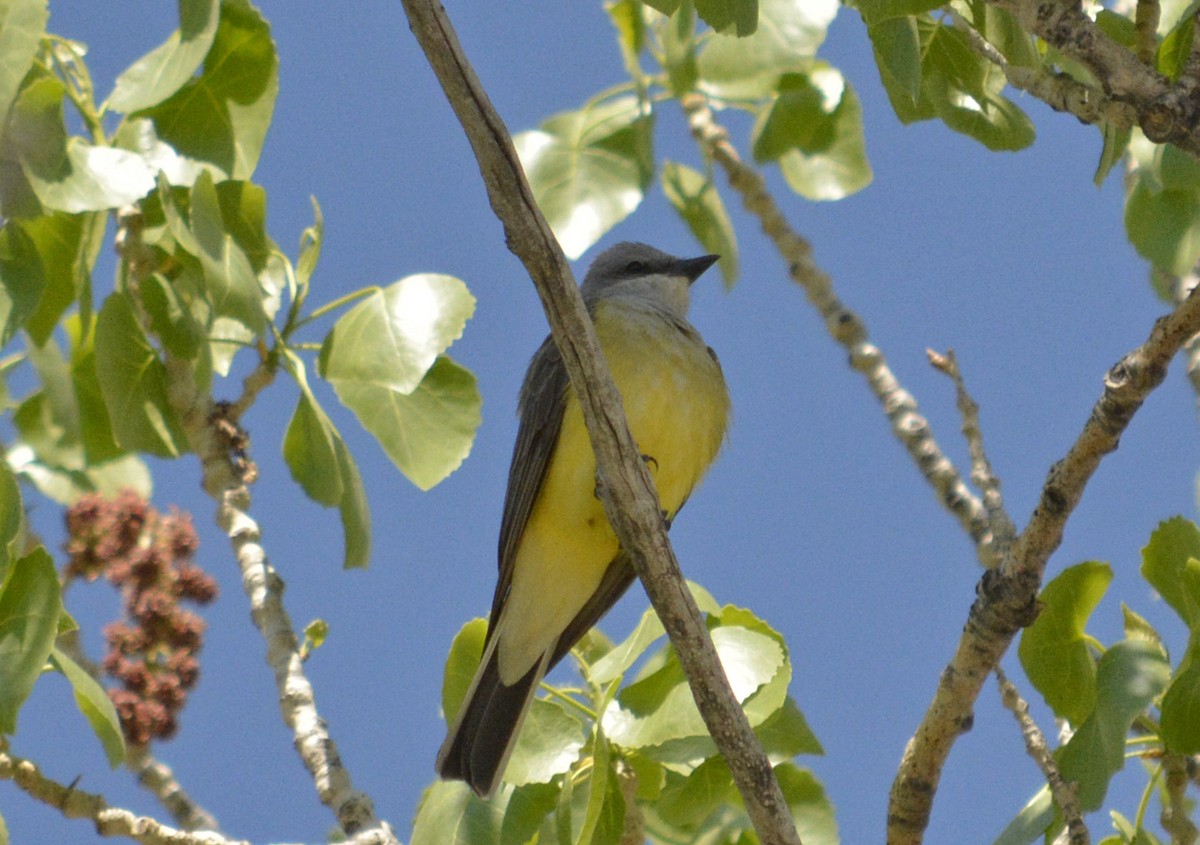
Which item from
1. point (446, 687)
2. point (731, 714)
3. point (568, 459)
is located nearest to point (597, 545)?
point (568, 459)

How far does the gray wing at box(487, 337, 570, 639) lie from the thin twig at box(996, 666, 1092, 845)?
218 cm

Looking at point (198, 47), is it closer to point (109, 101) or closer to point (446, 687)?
point (109, 101)

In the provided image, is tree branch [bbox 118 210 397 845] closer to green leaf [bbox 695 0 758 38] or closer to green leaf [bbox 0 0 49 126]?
green leaf [bbox 0 0 49 126]

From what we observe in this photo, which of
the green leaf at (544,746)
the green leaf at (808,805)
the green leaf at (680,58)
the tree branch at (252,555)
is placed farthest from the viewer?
the green leaf at (680,58)

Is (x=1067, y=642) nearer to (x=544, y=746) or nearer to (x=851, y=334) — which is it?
(x=544, y=746)

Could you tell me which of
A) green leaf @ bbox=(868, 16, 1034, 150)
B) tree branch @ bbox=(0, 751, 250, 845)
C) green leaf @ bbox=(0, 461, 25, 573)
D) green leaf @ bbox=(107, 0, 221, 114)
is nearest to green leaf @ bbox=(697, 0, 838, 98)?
green leaf @ bbox=(868, 16, 1034, 150)

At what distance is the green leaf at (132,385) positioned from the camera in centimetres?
482

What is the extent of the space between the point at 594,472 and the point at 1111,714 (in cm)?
242

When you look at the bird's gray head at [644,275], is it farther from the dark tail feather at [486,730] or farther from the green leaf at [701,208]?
the dark tail feather at [486,730]

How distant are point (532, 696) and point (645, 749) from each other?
511 mm

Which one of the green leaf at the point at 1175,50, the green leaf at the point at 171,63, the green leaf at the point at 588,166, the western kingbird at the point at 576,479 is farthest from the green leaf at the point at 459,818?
the green leaf at the point at 1175,50

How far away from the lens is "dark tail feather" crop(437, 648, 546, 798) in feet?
14.7

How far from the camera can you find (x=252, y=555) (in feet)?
16.8

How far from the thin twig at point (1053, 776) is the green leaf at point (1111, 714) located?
37mm
